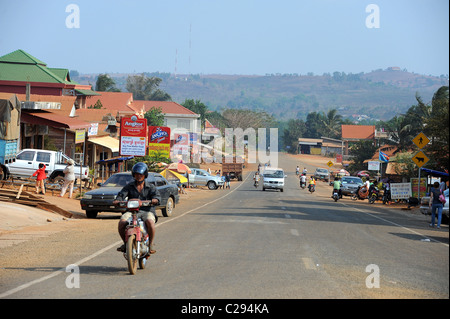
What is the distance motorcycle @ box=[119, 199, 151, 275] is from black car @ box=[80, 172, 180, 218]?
Result: 34.2 feet

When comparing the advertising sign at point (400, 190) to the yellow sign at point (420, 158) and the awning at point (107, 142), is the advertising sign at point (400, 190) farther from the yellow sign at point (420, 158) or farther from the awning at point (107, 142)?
the awning at point (107, 142)

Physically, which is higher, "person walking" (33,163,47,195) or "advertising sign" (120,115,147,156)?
"advertising sign" (120,115,147,156)

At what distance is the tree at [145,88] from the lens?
162000 mm

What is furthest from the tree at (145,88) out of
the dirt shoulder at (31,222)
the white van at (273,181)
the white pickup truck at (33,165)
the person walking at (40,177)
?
the dirt shoulder at (31,222)

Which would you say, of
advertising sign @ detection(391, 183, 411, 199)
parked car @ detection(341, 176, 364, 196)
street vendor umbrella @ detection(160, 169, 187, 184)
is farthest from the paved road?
parked car @ detection(341, 176, 364, 196)

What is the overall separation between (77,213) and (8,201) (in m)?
2.58

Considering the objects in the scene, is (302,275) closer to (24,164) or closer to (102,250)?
(102,250)

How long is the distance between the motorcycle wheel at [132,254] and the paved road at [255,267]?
0.19 meters

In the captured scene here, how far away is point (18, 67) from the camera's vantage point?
59719 mm

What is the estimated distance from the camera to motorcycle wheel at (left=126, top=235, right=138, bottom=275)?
1059cm

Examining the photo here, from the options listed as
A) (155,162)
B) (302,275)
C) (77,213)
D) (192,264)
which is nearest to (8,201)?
(77,213)

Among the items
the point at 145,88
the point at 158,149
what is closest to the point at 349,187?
the point at 158,149

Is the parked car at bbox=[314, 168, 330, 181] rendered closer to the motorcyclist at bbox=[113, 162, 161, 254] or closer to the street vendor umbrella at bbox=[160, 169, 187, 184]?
the street vendor umbrella at bbox=[160, 169, 187, 184]

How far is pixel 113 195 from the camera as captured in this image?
2220 cm
